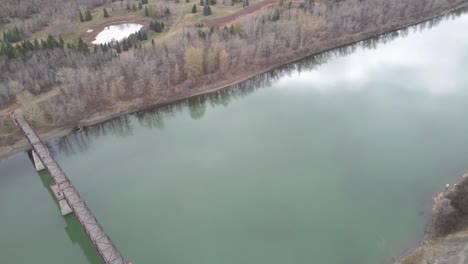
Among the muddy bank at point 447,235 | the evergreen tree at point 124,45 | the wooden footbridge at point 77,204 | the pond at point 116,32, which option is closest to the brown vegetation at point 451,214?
the muddy bank at point 447,235

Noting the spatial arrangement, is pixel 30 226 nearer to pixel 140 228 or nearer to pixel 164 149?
pixel 140 228

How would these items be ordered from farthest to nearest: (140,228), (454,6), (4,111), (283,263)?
(454,6), (4,111), (140,228), (283,263)

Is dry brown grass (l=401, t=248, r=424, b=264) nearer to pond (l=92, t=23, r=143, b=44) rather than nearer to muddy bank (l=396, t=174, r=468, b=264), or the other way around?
muddy bank (l=396, t=174, r=468, b=264)

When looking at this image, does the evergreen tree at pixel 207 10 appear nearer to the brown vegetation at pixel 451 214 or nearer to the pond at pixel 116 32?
the pond at pixel 116 32

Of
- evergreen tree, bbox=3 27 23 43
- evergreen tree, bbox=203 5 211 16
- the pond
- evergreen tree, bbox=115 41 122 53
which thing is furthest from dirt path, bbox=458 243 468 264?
evergreen tree, bbox=3 27 23 43

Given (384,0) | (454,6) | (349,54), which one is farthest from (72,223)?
(454,6)

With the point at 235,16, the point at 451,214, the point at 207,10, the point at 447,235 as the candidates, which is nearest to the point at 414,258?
the point at 447,235
